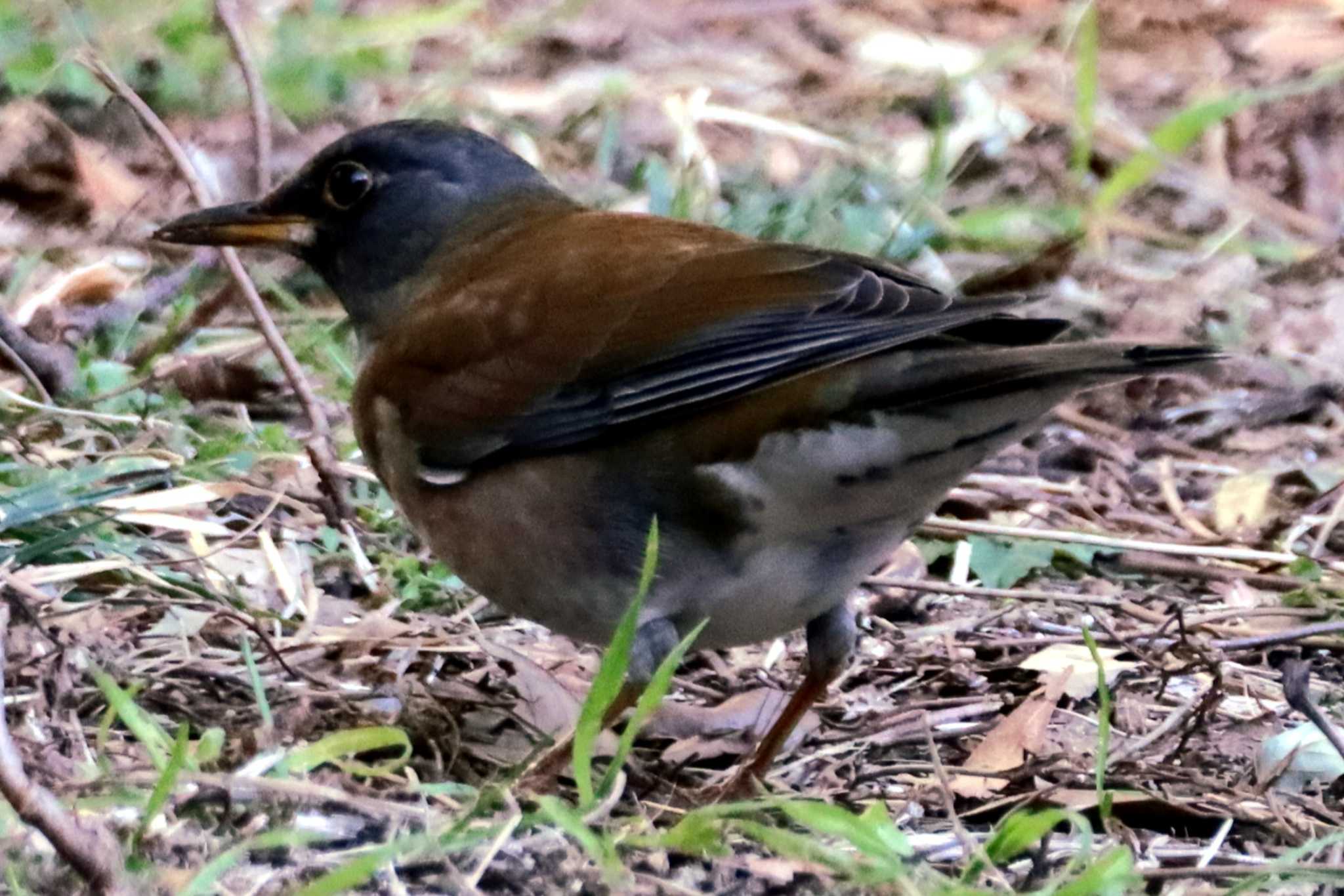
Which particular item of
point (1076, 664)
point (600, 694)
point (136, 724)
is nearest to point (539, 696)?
point (600, 694)

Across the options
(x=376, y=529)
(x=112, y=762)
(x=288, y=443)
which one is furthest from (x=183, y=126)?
(x=112, y=762)

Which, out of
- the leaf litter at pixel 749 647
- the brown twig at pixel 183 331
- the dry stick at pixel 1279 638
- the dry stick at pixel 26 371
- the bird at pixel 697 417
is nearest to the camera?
the leaf litter at pixel 749 647

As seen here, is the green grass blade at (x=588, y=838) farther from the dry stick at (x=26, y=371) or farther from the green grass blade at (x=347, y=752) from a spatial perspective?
the dry stick at (x=26, y=371)

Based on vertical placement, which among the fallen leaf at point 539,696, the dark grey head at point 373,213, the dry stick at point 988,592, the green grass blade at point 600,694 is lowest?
the dry stick at point 988,592

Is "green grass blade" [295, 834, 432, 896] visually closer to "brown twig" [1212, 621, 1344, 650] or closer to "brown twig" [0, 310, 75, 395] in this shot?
"brown twig" [1212, 621, 1344, 650]

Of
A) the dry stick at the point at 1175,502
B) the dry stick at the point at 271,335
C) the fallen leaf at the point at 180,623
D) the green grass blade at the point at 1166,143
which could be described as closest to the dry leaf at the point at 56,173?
the dry stick at the point at 271,335

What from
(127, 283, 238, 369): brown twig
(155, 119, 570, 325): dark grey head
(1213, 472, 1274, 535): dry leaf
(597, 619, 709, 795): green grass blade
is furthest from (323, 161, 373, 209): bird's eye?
(1213, 472, 1274, 535): dry leaf
